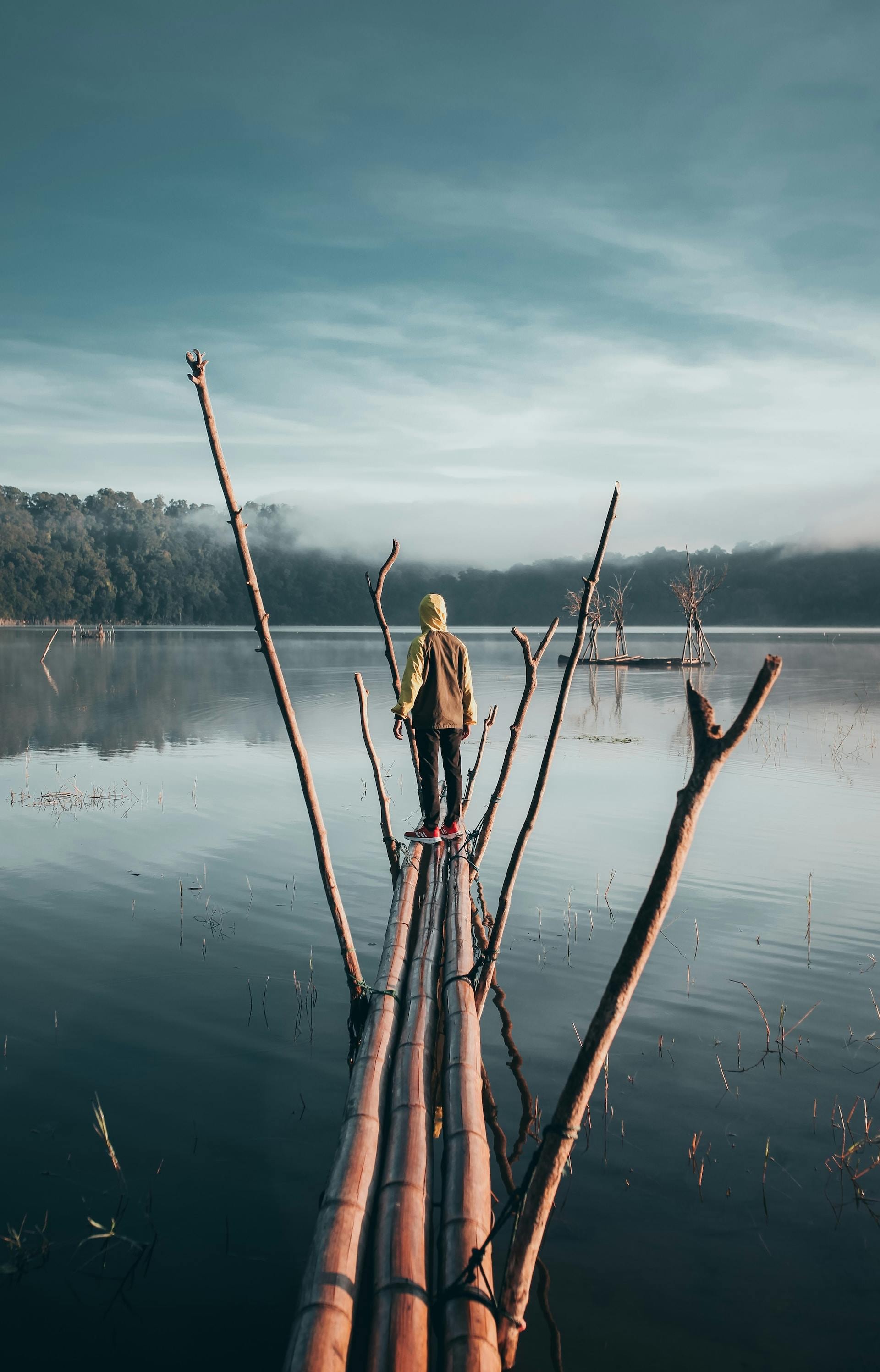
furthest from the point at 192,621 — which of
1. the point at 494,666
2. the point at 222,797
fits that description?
the point at 222,797

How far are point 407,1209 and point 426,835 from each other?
17.8 ft

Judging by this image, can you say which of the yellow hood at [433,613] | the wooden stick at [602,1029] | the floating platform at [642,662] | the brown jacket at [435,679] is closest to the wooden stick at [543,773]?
the brown jacket at [435,679]

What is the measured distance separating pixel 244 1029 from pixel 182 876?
376 cm

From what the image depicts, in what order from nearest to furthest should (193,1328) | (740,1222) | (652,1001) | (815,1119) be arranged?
(193,1328)
(740,1222)
(815,1119)
(652,1001)

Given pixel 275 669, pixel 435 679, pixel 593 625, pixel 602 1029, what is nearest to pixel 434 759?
pixel 435 679

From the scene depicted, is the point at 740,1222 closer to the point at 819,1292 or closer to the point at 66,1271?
the point at 819,1292

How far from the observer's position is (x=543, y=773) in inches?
279

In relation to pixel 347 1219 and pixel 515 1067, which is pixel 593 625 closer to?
pixel 515 1067

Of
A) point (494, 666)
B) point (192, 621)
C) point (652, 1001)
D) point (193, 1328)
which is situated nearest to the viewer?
point (193, 1328)

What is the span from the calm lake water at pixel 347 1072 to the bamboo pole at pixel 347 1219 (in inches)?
27.6

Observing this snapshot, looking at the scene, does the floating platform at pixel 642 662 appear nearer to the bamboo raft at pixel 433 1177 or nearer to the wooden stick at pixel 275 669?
the wooden stick at pixel 275 669

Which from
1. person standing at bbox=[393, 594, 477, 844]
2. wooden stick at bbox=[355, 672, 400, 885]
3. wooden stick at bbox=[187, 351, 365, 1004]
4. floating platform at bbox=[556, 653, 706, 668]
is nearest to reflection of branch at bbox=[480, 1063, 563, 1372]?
wooden stick at bbox=[187, 351, 365, 1004]

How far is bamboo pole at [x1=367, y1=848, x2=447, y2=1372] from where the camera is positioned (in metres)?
2.35

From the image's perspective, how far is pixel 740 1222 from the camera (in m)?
3.71
